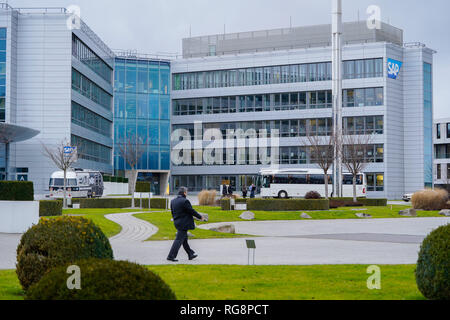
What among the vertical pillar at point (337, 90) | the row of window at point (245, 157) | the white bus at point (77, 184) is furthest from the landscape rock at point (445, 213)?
the row of window at point (245, 157)

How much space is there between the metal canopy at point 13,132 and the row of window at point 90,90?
10620 millimetres

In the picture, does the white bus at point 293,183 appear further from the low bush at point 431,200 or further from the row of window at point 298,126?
the low bush at point 431,200

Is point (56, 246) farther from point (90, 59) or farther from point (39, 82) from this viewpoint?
point (90, 59)

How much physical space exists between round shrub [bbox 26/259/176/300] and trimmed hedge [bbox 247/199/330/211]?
2915 centimetres

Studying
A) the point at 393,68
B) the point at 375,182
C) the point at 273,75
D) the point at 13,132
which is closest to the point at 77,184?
the point at 13,132

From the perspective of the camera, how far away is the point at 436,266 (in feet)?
23.6

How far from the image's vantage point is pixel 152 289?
5.07 metres

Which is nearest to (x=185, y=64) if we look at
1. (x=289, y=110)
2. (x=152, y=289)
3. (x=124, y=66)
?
(x=124, y=66)

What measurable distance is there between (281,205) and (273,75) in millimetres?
41550

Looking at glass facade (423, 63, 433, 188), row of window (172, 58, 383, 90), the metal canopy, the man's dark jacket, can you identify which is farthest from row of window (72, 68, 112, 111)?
the man's dark jacket

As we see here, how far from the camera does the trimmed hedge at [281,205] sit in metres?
34.3

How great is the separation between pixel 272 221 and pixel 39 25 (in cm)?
3851

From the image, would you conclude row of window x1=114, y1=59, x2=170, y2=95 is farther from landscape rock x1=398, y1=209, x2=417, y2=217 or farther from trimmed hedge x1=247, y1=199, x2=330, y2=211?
landscape rock x1=398, y1=209, x2=417, y2=217

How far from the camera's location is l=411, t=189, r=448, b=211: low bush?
37.6 metres
